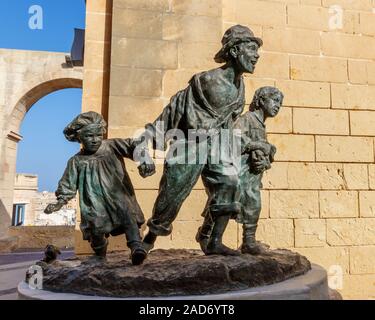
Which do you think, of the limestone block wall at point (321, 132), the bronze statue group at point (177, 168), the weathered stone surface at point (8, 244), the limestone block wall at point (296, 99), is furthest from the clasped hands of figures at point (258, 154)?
the weathered stone surface at point (8, 244)

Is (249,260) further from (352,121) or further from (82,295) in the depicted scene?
(352,121)

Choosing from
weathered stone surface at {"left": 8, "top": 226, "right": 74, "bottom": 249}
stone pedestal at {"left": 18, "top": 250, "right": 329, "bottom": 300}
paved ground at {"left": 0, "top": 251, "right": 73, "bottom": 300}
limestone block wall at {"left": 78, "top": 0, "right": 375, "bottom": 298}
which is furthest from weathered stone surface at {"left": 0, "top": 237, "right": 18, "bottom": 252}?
stone pedestal at {"left": 18, "top": 250, "right": 329, "bottom": 300}

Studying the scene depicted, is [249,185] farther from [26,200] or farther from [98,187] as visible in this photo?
[26,200]

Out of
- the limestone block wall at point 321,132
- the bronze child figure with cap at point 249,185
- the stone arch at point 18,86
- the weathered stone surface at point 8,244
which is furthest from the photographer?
the stone arch at point 18,86

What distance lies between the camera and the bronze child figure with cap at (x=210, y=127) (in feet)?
5.75

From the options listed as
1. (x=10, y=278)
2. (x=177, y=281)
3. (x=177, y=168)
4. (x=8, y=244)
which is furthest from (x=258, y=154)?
(x=8, y=244)

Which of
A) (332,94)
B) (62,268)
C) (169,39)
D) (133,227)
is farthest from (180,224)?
(332,94)

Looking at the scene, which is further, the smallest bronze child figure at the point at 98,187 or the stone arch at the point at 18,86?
the stone arch at the point at 18,86

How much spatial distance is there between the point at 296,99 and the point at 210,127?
6.00 feet

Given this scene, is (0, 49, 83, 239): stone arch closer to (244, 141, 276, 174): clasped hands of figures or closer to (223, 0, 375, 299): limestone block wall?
(223, 0, 375, 299): limestone block wall

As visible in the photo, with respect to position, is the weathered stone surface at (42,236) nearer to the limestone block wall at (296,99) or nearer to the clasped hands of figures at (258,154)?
the limestone block wall at (296,99)

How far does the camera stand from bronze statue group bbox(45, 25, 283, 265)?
1762mm

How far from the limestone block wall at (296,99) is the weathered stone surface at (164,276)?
125 cm

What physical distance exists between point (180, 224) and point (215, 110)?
51.6 inches
